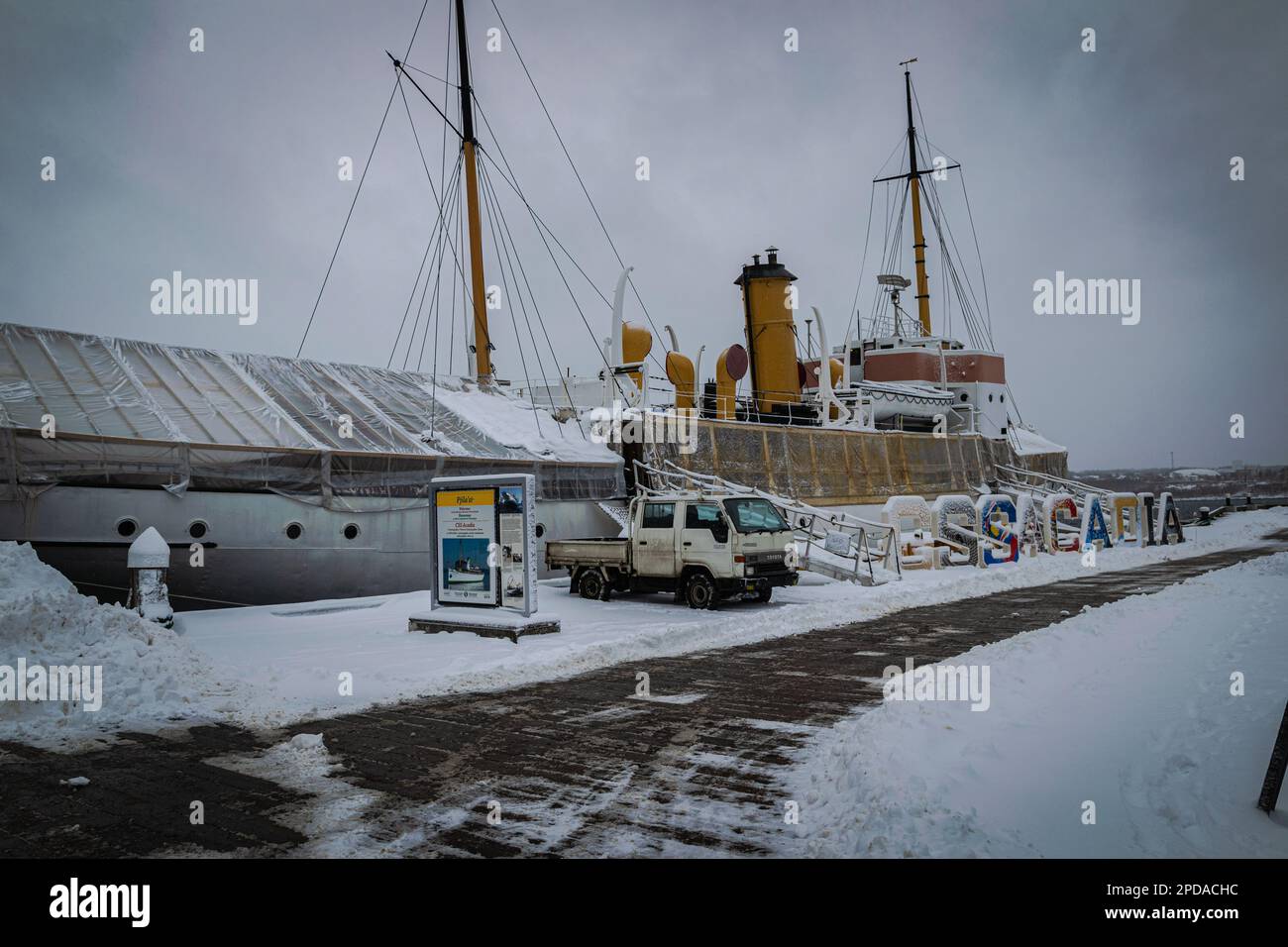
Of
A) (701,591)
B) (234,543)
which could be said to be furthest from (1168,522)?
(234,543)

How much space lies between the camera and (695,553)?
17.8 meters

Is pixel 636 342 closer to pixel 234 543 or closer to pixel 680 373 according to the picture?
pixel 680 373

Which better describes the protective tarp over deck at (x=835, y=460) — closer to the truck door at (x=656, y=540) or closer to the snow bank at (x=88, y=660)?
the truck door at (x=656, y=540)

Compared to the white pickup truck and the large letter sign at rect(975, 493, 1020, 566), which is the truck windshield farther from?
the large letter sign at rect(975, 493, 1020, 566)

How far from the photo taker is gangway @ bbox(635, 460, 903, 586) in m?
21.8

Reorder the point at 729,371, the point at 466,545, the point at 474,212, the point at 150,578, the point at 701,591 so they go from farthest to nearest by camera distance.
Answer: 1. the point at 729,371
2. the point at 474,212
3. the point at 701,591
4. the point at 466,545
5. the point at 150,578

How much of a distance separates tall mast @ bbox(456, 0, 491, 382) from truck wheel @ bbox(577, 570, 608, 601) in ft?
35.9

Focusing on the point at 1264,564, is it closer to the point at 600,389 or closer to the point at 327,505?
the point at 600,389

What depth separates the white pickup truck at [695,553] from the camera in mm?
17406

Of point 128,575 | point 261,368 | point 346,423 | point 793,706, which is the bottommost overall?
point 793,706

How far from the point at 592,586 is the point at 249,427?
8.05 meters
